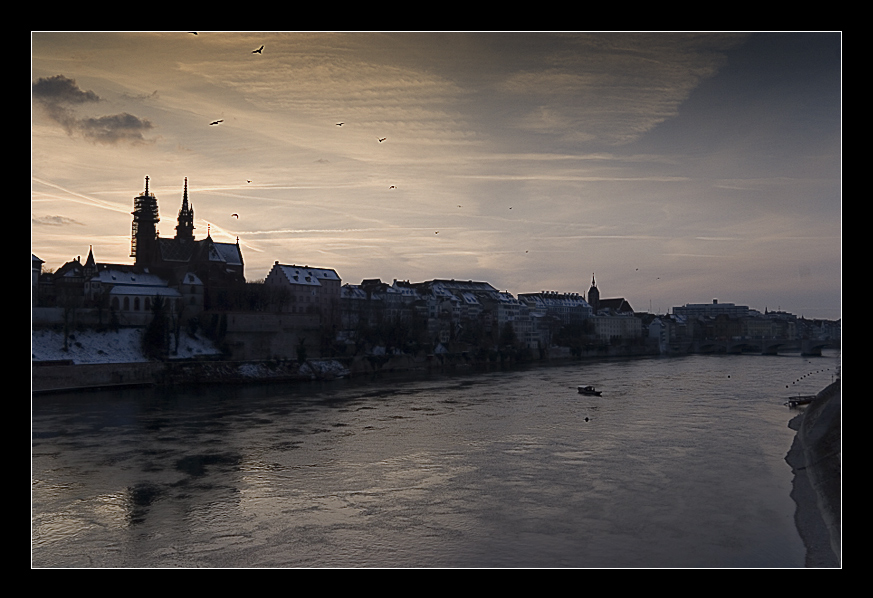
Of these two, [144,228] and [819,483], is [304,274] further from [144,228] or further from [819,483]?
[819,483]

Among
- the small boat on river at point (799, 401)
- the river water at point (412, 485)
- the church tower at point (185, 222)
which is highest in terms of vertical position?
the church tower at point (185, 222)

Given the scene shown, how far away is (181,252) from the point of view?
65438 millimetres

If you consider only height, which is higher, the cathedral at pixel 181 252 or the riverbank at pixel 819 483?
the cathedral at pixel 181 252

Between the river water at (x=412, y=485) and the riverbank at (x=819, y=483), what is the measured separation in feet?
1.25

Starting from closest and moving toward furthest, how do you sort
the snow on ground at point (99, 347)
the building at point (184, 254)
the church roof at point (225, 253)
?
the snow on ground at point (99, 347) < the building at point (184, 254) < the church roof at point (225, 253)

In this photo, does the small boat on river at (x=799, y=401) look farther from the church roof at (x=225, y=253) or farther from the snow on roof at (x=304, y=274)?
the snow on roof at (x=304, y=274)

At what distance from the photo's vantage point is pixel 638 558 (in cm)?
1341

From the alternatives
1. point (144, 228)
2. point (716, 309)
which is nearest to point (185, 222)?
point (144, 228)

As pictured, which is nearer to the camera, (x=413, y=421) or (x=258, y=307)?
(x=413, y=421)

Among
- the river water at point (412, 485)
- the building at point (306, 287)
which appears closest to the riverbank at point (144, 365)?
the river water at point (412, 485)

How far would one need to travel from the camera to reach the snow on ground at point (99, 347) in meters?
43.3
